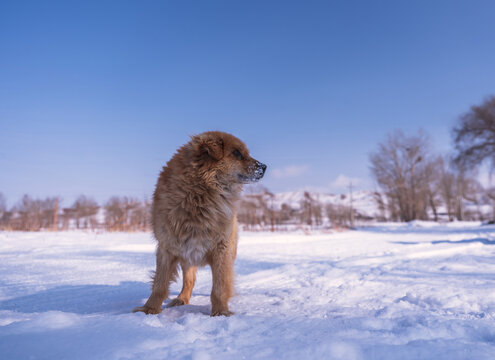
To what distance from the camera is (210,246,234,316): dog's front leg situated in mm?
2627

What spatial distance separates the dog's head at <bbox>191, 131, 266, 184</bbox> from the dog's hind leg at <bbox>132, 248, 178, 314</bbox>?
0.91 m

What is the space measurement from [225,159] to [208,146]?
0.74ft

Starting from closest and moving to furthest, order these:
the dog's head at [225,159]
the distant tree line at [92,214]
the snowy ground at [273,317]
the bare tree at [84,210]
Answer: the snowy ground at [273,317], the dog's head at [225,159], the distant tree line at [92,214], the bare tree at [84,210]

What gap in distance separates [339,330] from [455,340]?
2.03 ft

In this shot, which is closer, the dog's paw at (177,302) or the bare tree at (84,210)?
the dog's paw at (177,302)

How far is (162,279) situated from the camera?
2725 mm

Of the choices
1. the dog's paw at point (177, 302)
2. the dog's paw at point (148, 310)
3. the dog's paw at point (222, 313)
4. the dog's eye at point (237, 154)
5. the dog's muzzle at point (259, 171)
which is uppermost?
the dog's eye at point (237, 154)

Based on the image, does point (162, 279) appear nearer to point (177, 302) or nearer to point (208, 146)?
point (177, 302)

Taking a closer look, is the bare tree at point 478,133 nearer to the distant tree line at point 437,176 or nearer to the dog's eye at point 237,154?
the distant tree line at point 437,176

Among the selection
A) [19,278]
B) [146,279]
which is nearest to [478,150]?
[146,279]

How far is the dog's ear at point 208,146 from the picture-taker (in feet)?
9.79

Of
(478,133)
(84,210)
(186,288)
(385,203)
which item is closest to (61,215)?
(84,210)

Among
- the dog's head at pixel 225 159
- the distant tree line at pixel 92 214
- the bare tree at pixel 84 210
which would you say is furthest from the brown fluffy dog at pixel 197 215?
the bare tree at pixel 84 210

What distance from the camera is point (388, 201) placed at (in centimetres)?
4788
